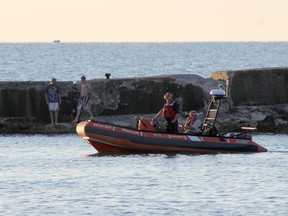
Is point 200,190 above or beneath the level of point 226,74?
beneath

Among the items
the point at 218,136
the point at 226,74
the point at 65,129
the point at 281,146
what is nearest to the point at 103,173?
the point at 218,136

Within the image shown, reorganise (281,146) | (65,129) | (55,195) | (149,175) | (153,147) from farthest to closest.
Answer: (65,129)
(281,146)
(153,147)
(149,175)
(55,195)

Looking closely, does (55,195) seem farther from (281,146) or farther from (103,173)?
(281,146)

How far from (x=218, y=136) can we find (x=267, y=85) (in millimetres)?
7467

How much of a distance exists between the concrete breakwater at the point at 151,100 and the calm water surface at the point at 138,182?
338 centimetres

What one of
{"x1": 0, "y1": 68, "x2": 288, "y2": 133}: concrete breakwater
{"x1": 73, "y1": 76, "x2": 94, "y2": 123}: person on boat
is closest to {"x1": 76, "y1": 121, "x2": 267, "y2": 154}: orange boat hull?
{"x1": 73, "y1": 76, "x2": 94, "y2": 123}: person on boat

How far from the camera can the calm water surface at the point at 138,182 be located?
21312 mm

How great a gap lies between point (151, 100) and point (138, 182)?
11.9m

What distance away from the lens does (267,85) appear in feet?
121

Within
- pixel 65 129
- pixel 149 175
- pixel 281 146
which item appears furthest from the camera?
pixel 65 129

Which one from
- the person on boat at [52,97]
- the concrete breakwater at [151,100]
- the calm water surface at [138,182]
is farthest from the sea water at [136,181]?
the concrete breakwater at [151,100]

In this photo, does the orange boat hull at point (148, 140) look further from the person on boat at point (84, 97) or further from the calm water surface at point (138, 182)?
the person on boat at point (84, 97)

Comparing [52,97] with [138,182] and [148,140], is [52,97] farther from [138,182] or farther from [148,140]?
[138,182]

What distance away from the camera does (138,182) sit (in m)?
24.5
